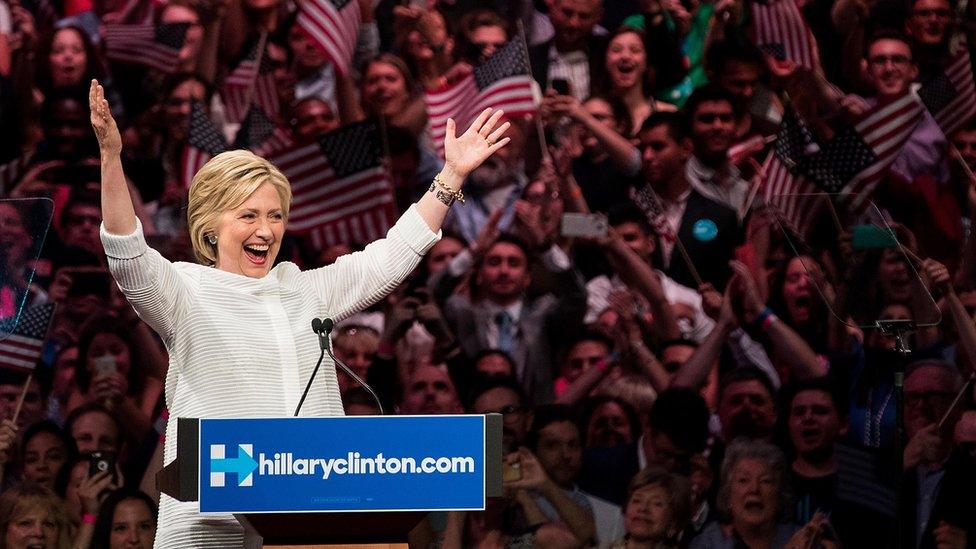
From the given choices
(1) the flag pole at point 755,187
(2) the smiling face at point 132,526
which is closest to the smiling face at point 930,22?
(1) the flag pole at point 755,187

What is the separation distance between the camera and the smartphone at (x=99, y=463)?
17.7 feet

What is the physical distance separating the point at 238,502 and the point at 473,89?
433 centimetres

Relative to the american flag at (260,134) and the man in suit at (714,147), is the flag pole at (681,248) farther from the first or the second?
the american flag at (260,134)

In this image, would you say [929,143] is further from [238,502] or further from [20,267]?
[238,502]

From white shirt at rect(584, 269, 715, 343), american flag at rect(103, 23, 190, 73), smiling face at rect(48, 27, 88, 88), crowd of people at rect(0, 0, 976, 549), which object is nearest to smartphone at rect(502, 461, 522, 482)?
crowd of people at rect(0, 0, 976, 549)

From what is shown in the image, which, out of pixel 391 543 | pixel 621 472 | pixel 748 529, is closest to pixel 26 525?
pixel 621 472

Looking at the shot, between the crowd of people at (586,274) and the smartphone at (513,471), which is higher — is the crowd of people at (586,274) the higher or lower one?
the higher one

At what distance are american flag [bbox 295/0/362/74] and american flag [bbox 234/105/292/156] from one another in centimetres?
37

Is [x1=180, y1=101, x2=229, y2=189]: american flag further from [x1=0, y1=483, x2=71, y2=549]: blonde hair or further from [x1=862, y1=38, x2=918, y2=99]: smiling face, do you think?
[x1=862, y1=38, x2=918, y2=99]: smiling face

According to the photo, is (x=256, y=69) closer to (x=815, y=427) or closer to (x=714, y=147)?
(x=714, y=147)

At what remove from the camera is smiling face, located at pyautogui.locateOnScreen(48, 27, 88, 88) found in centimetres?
623

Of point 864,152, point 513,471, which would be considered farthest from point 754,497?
point 864,152

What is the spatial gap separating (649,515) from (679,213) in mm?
1344

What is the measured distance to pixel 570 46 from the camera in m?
6.37
